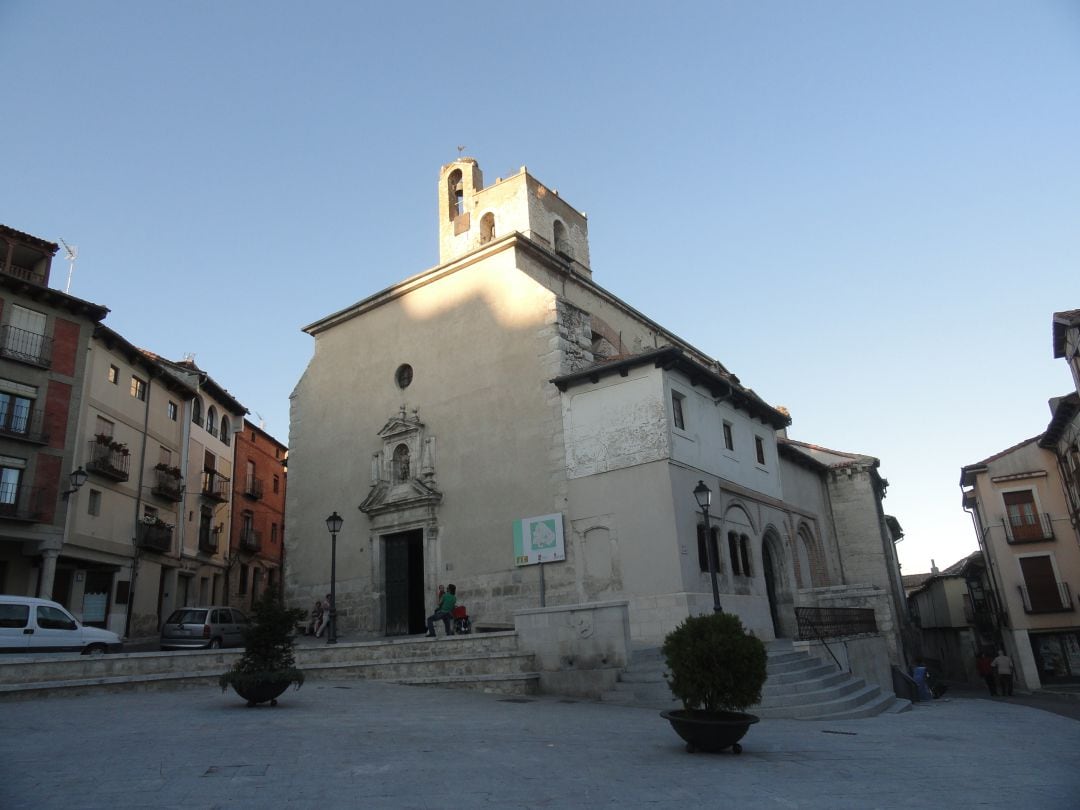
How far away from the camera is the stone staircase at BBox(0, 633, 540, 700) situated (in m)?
11.8

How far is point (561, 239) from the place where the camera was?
2859cm

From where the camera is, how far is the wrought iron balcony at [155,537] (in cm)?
2616

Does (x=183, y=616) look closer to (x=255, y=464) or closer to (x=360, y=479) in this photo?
(x=360, y=479)

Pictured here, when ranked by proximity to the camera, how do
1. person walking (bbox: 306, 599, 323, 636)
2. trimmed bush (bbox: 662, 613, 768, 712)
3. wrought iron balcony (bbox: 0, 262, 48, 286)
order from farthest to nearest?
wrought iron balcony (bbox: 0, 262, 48, 286) → person walking (bbox: 306, 599, 323, 636) → trimmed bush (bbox: 662, 613, 768, 712)

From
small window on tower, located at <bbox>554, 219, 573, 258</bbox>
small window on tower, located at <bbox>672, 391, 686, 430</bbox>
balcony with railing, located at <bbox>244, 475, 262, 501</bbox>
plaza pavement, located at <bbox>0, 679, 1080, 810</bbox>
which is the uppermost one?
small window on tower, located at <bbox>554, 219, 573, 258</bbox>

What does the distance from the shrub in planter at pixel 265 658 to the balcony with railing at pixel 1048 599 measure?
3075 cm

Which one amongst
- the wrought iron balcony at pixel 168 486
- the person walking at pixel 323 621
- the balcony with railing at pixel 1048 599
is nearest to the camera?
the person walking at pixel 323 621

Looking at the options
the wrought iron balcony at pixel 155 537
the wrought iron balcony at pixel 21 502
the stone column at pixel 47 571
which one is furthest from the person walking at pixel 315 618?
the wrought iron balcony at pixel 21 502

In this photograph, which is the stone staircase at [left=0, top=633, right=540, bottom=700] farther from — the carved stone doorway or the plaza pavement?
the carved stone doorway

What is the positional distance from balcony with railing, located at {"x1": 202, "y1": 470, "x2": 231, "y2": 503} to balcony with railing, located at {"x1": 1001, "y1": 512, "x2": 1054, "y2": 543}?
1279 inches

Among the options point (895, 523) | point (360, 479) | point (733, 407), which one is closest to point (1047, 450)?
point (895, 523)

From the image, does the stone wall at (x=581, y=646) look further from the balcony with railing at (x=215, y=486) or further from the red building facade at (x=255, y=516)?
the red building facade at (x=255, y=516)

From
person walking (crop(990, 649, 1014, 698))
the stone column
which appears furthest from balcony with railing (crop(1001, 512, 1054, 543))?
the stone column

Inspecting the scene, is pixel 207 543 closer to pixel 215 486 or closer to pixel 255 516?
pixel 215 486
